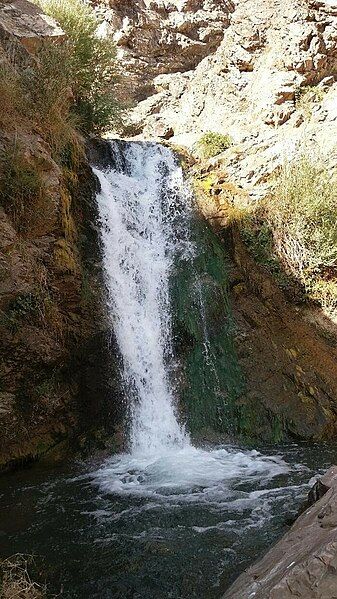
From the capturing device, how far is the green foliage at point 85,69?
37.0ft

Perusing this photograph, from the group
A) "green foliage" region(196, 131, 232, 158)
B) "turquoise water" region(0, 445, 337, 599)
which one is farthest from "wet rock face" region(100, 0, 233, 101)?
"turquoise water" region(0, 445, 337, 599)

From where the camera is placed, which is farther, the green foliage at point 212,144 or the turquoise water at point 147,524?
the green foliage at point 212,144

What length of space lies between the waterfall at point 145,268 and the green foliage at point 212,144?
1082 millimetres

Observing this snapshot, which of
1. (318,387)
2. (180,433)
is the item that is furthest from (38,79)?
(318,387)

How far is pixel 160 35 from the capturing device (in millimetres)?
17719

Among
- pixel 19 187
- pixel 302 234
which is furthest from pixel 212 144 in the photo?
pixel 19 187

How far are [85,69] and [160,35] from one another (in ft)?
24.4

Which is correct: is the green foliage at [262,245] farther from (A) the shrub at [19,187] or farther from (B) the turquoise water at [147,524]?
(A) the shrub at [19,187]

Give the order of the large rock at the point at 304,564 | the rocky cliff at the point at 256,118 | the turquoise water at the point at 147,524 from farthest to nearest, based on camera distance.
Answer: the rocky cliff at the point at 256,118, the turquoise water at the point at 147,524, the large rock at the point at 304,564

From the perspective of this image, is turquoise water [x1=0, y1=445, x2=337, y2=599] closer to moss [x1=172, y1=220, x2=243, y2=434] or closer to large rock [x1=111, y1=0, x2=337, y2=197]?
moss [x1=172, y1=220, x2=243, y2=434]

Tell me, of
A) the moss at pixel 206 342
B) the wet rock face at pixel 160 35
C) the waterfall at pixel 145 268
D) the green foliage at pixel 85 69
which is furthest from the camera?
the wet rock face at pixel 160 35

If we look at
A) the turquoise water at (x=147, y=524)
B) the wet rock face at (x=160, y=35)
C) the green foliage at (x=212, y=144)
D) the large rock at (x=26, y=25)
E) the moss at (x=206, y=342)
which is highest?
the wet rock face at (x=160, y=35)

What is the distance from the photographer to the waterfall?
283 inches

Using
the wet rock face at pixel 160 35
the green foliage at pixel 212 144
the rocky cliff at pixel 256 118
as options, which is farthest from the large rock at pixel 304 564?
the wet rock face at pixel 160 35
